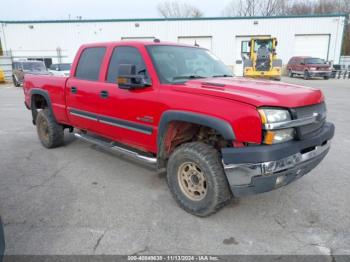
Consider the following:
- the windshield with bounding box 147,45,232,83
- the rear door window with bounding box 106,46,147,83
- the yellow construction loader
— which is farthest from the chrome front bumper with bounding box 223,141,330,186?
the yellow construction loader

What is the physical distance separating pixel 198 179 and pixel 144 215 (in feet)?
2.45

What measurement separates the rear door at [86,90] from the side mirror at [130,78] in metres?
0.79

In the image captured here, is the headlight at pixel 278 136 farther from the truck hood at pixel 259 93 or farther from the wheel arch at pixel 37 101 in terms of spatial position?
the wheel arch at pixel 37 101

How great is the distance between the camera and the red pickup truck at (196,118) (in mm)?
2633

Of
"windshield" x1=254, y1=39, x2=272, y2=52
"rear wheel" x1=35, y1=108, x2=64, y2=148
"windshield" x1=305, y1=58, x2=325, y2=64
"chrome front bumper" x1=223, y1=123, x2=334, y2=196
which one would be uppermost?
"windshield" x1=254, y1=39, x2=272, y2=52

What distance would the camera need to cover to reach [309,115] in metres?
2.92

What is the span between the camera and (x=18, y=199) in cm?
364

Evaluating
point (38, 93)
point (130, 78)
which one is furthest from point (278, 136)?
point (38, 93)

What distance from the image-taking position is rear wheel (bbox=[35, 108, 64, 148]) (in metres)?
5.50

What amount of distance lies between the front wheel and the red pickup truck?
0.01m

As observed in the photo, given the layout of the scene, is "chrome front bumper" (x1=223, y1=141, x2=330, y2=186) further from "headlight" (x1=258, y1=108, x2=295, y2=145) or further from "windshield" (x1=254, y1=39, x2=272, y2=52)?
"windshield" (x1=254, y1=39, x2=272, y2=52)

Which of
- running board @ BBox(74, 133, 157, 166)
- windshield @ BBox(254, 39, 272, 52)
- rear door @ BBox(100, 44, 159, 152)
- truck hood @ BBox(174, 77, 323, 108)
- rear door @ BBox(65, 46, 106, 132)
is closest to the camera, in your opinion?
truck hood @ BBox(174, 77, 323, 108)

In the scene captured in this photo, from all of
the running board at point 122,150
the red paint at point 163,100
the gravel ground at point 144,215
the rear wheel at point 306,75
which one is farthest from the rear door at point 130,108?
the rear wheel at point 306,75

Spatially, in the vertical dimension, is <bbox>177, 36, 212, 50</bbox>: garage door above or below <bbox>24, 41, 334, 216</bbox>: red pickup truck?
above
